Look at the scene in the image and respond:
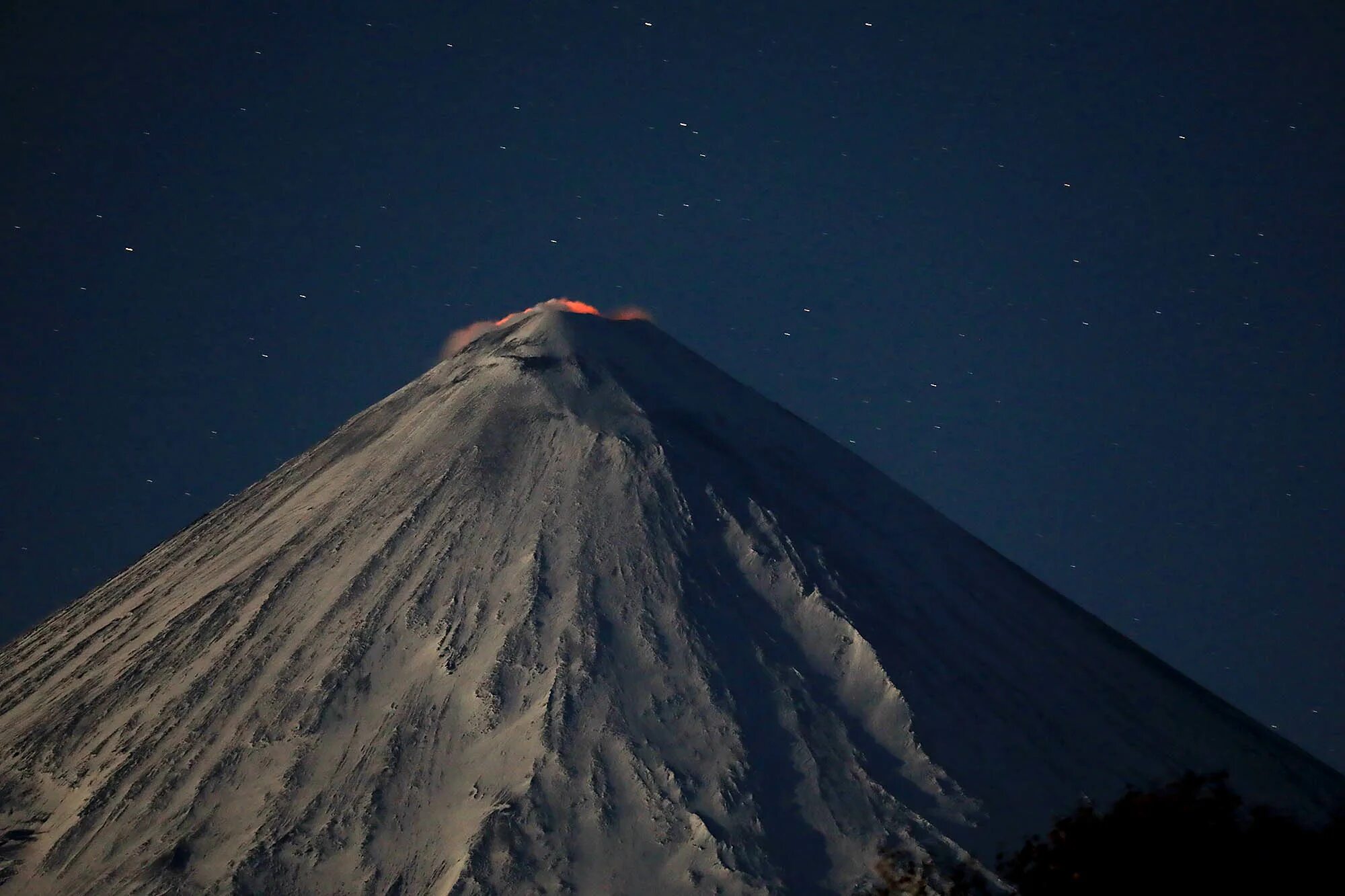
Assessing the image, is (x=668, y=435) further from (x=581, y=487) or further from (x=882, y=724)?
(x=882, y=724)

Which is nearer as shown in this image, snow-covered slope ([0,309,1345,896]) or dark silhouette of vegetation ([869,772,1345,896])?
dark silhouette of vegetation ([869,772,1345,896])

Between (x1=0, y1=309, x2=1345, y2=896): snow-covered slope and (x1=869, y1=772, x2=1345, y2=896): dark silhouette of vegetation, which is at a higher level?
(x1=869, y1=772, x2=1345, y2=896): dark silhouette of vegetation

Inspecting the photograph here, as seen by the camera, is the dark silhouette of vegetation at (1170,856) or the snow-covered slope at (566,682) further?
the snow-covered slope at (566,682)

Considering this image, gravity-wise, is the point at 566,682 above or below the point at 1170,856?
below

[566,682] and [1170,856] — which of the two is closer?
[1170,856]

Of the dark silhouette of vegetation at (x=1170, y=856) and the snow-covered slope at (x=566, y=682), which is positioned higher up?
the dark silhouette of vegetation at (x=1170, y=856)
